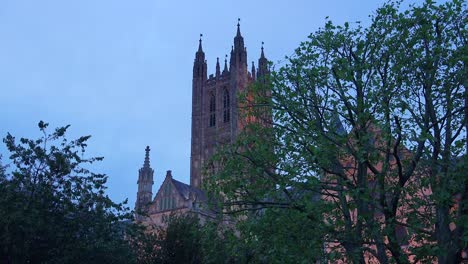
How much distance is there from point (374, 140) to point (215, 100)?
2955 inches

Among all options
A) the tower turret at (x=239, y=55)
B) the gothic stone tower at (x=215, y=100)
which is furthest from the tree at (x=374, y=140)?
the tower turret at (x=239, y=55)

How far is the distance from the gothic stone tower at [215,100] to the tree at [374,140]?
6482 centimetres

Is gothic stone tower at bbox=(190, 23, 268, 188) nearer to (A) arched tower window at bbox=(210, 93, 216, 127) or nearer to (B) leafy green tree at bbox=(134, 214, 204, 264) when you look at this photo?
(A) arched tower window at bbox=(210, 93, 216, 127)

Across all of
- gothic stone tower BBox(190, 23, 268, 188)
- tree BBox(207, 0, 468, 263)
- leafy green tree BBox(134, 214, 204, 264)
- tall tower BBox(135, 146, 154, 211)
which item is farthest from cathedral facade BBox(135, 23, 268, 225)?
tree BBox(207, 0, 468, 263)

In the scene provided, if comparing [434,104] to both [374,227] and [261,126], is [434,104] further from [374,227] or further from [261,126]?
[261,126]

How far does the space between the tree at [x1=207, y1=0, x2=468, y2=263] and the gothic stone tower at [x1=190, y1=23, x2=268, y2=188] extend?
213ft

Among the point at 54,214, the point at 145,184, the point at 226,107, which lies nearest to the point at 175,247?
the point at 54,214

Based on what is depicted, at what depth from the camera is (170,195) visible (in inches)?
2330

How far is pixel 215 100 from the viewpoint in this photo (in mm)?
89688

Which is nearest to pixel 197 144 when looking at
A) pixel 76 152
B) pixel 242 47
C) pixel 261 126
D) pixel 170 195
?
pixel 242 47

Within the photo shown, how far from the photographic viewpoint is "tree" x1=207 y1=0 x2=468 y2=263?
13.0 m

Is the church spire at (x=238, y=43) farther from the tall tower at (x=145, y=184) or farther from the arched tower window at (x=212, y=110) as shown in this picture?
the tall tower at (x=145, y=184)

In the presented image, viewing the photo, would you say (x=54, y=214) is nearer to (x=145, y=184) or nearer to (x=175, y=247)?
(x=175, y=247)

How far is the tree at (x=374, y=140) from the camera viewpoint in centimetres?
1302
